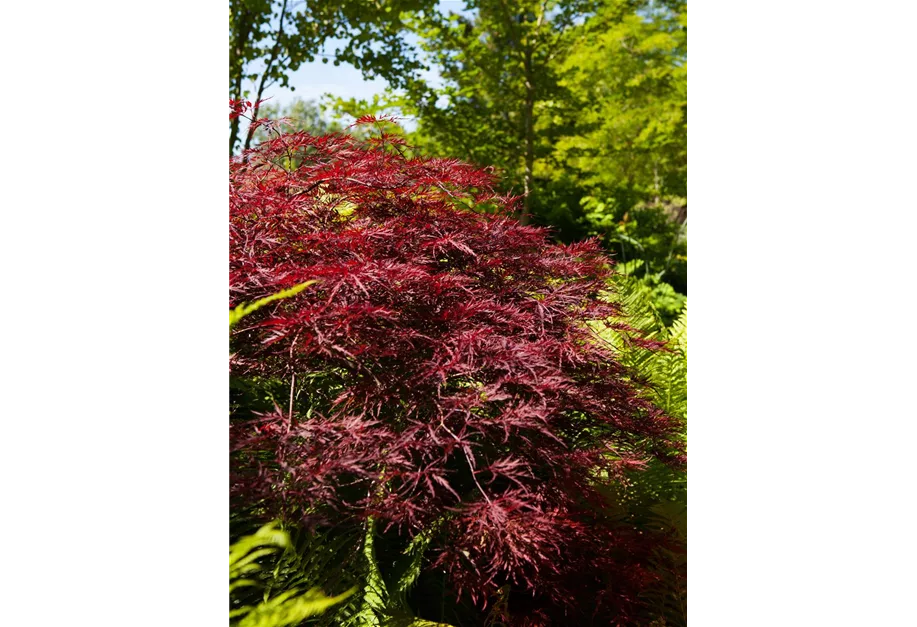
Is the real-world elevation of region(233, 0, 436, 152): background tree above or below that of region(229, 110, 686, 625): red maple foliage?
above

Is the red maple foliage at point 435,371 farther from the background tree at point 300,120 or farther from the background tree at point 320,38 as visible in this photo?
the background tree at point 320,38

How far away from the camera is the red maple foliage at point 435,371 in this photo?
165 cm

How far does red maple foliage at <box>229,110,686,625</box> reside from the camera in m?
1.65

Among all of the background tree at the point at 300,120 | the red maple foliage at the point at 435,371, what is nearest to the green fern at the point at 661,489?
the red maple foliage at the point at 435,371

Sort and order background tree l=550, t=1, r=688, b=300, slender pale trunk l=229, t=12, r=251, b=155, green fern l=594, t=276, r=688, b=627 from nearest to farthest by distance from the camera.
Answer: green fern l=594, t=276, r=688, b=627 < slender pale trunk l=229, t=12, r=251, b=155 < background tree l=550, t=1, r=688, b=300

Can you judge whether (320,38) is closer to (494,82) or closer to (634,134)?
(494,82)

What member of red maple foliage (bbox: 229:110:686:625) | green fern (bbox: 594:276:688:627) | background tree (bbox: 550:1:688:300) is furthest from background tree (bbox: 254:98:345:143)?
background tree (bbox: 550:1:688:300)

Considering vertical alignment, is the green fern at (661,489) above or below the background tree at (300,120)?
below

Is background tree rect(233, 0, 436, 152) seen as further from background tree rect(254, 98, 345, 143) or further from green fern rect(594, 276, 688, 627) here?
green fern rect(594, 276, 688, 627)

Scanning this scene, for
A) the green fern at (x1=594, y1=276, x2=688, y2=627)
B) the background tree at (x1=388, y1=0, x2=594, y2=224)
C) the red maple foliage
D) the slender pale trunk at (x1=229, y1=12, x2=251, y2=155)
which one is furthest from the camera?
the background tree at (x1=388, y1=0, x2=594, y2=224)

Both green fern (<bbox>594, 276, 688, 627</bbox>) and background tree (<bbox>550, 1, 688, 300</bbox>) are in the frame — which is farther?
background tree (<bbox>550, 1, 688, 300</bbox>)

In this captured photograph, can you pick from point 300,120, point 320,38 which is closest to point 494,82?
point 320,38
